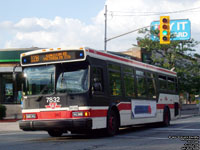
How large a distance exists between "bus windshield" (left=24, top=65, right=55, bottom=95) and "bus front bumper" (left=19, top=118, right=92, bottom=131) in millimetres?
1021

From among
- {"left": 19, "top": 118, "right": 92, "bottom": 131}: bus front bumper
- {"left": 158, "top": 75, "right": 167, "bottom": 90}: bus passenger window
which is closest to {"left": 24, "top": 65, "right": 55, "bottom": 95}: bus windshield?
{"left": 19, "top": 118, "right": 92, "bottom": 131}: bus front bumper

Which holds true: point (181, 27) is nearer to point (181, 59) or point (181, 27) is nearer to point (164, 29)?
point (181, 59)

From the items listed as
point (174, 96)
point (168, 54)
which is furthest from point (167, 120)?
point (168, 54)

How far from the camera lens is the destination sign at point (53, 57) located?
487 inches

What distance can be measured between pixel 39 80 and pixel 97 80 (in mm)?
1995

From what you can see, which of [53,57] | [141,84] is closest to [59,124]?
[53,57]

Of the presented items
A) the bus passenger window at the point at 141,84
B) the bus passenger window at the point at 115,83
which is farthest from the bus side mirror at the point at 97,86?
the bus passenger window at the point at 141,84

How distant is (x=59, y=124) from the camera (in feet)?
39.4

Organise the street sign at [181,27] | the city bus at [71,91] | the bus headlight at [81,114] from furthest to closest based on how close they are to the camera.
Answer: the street sign at [181,27]
the city bus at [71,91]
the bus headlight at [81,114]

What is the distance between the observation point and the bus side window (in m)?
12.4

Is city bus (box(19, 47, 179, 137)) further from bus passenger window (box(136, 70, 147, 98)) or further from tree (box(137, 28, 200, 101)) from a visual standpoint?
tree (box(137, 28, 200, 101))

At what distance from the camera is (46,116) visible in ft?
41.0

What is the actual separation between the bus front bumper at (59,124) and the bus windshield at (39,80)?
1.02 metres

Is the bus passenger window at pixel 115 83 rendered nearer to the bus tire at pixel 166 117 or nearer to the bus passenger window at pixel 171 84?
the bus tire at pixel 166 117
